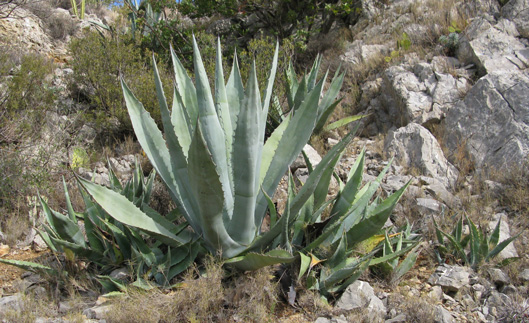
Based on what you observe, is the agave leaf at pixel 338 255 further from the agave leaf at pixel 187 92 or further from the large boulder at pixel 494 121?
the large boulder at pixel 494 121

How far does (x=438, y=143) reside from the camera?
5246 millimetres

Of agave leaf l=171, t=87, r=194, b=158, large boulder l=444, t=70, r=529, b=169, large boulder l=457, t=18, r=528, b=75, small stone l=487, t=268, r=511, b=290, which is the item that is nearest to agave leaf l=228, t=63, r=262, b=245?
agave leaf l=171, t=87, r=194, b=158

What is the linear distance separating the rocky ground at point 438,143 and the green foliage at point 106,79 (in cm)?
46

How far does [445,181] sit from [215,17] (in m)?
8.86

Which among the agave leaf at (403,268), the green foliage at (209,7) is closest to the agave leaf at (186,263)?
the agave leaf at (403,268)

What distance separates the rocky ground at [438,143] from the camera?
112 inches

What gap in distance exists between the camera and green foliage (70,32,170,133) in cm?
586

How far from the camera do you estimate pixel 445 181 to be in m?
4.68

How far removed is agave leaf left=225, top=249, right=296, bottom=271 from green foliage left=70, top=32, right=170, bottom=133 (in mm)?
3696

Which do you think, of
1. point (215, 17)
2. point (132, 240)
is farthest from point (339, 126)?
point (215, 17)

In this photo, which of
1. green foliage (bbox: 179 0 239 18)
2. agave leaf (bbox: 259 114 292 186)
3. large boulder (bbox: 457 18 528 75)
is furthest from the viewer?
green foliage (bbox: 179 0 239 18)

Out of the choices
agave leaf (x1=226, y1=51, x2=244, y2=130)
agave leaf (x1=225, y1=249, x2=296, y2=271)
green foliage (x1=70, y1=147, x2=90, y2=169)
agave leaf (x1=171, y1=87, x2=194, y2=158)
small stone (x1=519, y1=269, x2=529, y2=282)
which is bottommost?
small stone (x1=519, y1=269, x2=529, y2=282)

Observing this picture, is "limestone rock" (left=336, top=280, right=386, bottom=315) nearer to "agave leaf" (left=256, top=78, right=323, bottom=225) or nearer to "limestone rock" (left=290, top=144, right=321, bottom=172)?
"agave leaf" (left=256, top=78, right=323, bottom=225)

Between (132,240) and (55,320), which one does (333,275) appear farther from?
(55,320)
